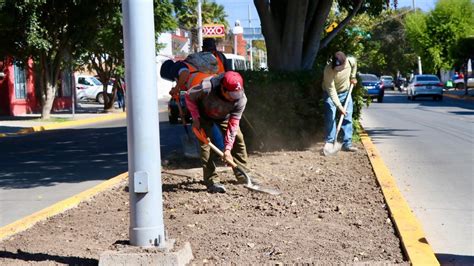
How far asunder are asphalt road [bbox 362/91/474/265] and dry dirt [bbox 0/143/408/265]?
1.65 feet

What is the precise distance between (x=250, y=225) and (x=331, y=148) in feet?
15.5

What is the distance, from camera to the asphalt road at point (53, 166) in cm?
908

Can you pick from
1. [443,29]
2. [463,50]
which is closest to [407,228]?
[463,50]

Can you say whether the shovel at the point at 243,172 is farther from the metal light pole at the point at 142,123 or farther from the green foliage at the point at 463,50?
the green foliage at the point at 463,50

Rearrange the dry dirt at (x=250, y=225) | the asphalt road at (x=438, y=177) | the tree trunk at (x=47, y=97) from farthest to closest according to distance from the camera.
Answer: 1. the tree trunk at (x=47, y=97)
2. the asphalt road at (x=438, y=177)
3. the dry dirt at (x=250, y=225)

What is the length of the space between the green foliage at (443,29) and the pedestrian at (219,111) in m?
49.1

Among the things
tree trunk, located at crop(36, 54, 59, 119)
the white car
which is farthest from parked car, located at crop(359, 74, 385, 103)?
the white car

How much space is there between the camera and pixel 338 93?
→ 1157 centimetres

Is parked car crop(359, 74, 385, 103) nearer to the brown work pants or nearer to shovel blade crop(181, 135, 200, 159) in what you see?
shovel blade crop(181, 135, 200, 159)

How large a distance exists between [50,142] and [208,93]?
11.5 m

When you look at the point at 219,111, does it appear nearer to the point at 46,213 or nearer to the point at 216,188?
the point at 216,188

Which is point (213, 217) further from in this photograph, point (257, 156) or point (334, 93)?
point (334, 93)

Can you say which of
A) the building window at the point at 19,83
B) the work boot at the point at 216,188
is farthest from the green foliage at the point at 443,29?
the work boot at the point at 216,188

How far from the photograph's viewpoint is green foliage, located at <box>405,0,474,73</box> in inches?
2151
